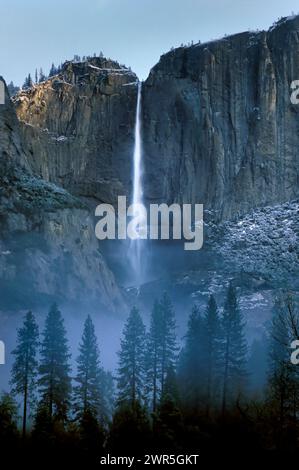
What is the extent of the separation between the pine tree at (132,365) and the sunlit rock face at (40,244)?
79.0 feet

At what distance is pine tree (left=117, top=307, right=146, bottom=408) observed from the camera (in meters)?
43.0

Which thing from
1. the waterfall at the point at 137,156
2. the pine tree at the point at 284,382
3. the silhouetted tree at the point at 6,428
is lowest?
the silhouetted tree at the point at 6,428

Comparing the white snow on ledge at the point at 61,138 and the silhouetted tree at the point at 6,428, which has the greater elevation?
the white snow on ledge at the point at 61,138

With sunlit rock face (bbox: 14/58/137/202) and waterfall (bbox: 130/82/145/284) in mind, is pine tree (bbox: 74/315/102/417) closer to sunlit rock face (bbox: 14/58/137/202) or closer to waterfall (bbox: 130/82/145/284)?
waterfall (bbox: 130/82/145/284)

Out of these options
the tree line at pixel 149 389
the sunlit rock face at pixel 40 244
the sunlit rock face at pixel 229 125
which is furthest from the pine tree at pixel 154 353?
the sunlit rock face at pixel 229 125

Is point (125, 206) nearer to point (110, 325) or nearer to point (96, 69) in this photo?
point (96, 69)

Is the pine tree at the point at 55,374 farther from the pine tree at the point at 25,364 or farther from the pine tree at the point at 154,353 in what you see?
the pine tree at the point at 154,353

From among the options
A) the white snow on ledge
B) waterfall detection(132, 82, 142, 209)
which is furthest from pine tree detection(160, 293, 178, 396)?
the white snow on ledge

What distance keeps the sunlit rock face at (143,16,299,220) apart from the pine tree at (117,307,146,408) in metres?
52.4

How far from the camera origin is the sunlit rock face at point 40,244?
240 feet

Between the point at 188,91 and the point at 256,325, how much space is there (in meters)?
38.4

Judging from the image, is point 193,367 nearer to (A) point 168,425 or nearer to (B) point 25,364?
(A) point 168,425

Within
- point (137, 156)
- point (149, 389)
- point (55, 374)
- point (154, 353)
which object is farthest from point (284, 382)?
point (137, 156)
